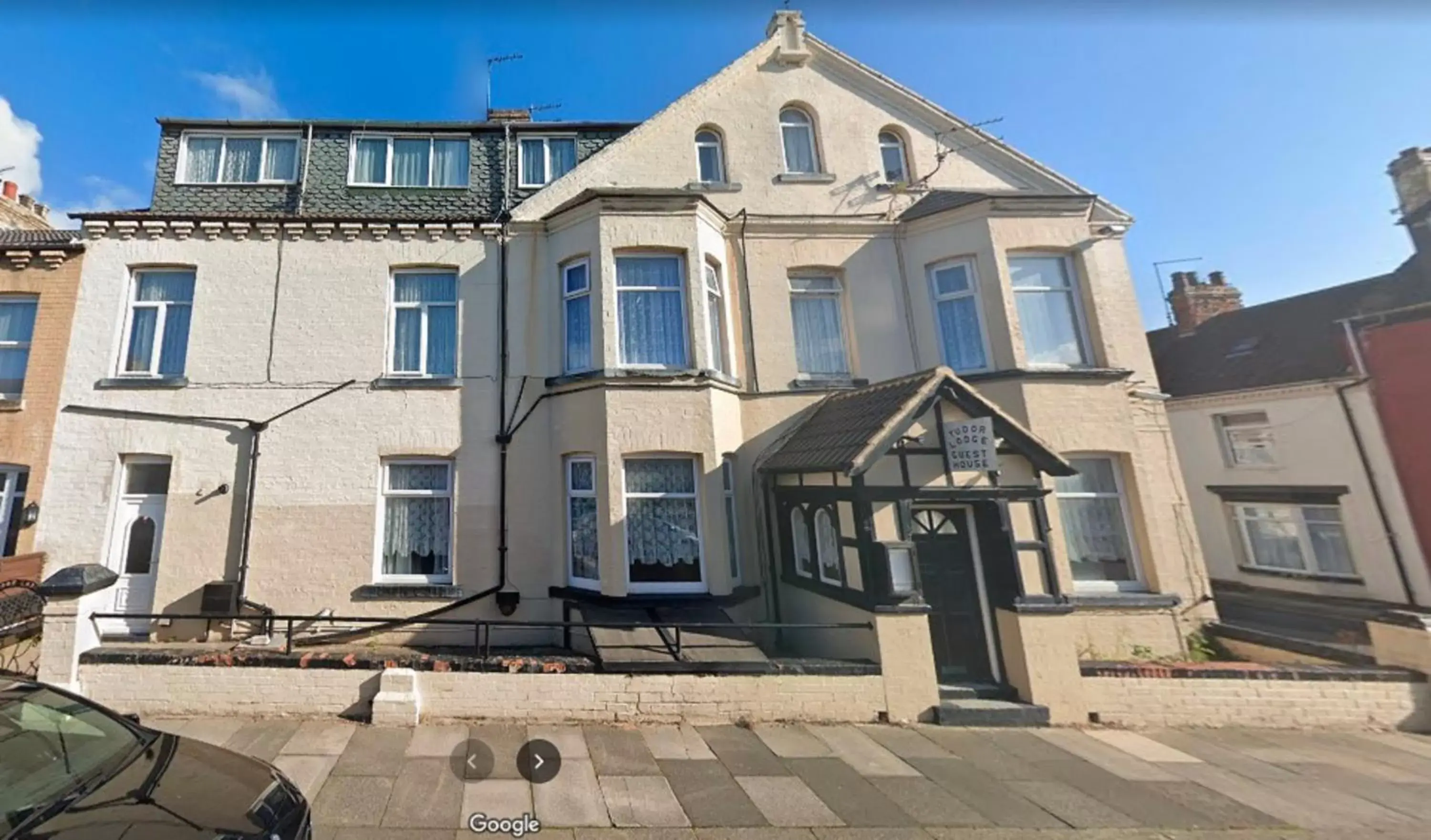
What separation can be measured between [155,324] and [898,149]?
15.7 metres

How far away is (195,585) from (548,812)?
8.44 meters

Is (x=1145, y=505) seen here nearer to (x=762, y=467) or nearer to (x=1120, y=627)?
(x=1120, y=627)

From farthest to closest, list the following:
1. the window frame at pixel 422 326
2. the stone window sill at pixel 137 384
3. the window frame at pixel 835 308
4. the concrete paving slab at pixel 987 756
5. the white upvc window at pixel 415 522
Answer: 1. the window frame at pixel 835 308
2. the window frame at pixel 422 326
3. the stone window sill at pixel 137 384
4. the white upvc window at pixel 415 522
5. the concrete paving slab at pixel 987 756

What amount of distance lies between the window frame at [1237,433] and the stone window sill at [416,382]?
21.3 m

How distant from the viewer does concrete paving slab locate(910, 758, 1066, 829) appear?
15.4ft

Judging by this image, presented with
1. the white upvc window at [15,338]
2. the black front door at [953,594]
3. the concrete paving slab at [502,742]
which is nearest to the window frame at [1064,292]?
the black front door at [953,594]

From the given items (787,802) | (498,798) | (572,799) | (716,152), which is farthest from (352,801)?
(716,152)

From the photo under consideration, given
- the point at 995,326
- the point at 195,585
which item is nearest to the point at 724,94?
the point at 995,326

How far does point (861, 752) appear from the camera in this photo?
5.79 m

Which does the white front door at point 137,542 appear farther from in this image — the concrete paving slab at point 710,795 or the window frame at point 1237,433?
the window frame at point 1237,433

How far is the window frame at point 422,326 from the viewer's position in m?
9.73

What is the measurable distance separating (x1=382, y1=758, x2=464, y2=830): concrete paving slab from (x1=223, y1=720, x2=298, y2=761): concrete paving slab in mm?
1525

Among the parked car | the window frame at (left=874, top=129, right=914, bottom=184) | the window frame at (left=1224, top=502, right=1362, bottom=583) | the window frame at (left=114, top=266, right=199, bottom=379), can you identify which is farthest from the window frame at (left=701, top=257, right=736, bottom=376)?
the window frame at (left=1224, top=502, right=1362, bottom=583)

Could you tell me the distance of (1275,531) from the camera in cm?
1456
